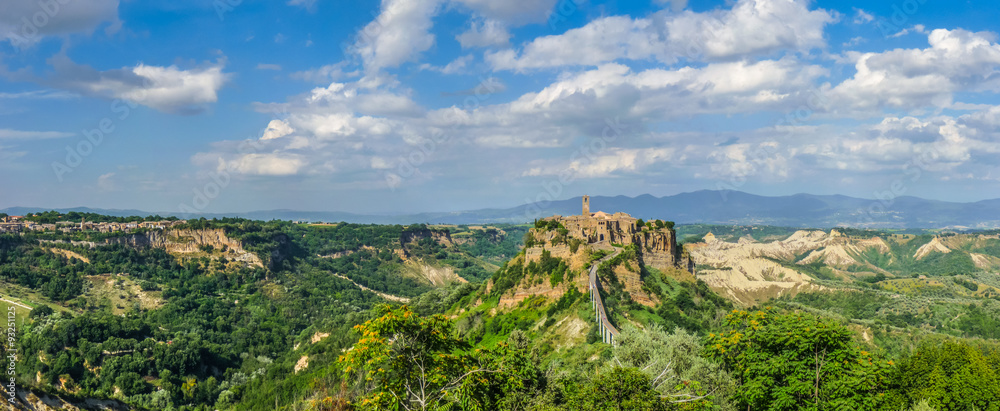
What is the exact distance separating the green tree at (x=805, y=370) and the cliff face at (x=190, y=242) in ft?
430

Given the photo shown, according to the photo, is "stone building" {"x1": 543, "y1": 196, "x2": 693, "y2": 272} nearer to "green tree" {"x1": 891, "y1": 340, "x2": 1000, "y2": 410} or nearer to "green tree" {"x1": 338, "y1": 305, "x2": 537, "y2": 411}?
"green tree" {"x1": 891, "y1": 340, "x2": 1000, "y2": 410}

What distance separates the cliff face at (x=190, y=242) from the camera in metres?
129

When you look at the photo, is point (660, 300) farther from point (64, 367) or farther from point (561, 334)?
point (64, 367)

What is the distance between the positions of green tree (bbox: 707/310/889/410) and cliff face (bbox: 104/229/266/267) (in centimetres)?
13121

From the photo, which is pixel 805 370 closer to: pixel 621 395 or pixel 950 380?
pixel 950 380

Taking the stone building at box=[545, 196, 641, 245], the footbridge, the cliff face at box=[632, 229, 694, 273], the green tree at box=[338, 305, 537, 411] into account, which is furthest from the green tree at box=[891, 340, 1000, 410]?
the stone building at box=[545, 196, 641, 245]

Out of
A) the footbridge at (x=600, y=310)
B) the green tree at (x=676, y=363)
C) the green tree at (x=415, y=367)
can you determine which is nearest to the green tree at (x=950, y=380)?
the green tree at (x=676, y=363)

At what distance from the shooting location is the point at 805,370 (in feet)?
95.2

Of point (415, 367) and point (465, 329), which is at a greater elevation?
point (415, 367)

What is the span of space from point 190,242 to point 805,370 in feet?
449

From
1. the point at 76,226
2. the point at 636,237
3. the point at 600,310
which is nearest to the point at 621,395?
the point at 600,310

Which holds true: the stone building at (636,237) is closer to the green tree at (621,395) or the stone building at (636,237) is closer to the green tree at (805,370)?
the green tree at (805,370)

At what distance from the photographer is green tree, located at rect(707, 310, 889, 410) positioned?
1090 inches

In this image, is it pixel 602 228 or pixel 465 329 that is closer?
pixel 465 329
